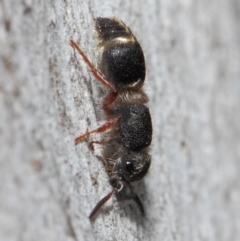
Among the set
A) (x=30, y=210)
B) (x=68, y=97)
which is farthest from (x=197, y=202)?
(x=30, y=210)

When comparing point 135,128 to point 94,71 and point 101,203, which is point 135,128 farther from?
point 101,203

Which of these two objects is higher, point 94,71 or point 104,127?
point 94,71

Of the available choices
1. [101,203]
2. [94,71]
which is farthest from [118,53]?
[101,203]

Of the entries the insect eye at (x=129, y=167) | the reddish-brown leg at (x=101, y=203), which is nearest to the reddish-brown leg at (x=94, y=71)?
the insect eye at (x=129, y=167)

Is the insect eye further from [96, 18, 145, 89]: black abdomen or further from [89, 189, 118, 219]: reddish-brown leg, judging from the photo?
[96, 18, 145, 89]: black abdomen

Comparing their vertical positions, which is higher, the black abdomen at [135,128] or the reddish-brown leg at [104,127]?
the reddish-brown leg at [104,127]

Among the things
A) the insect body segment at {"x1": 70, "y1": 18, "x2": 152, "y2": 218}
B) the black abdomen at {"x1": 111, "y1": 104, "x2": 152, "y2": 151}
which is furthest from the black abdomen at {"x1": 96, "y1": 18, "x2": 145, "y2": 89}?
the black abdomen at {"x1": 111, "y1": 104, "x2": 152, "y2": 151}

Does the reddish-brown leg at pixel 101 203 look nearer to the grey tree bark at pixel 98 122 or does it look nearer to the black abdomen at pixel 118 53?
the grey tree bark at pixel 98 122
